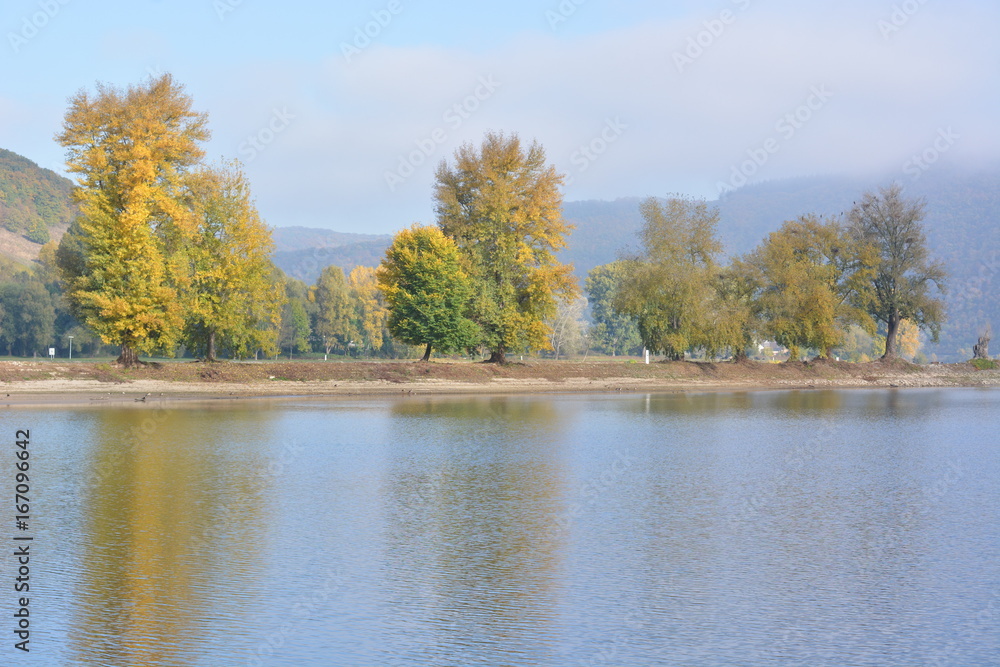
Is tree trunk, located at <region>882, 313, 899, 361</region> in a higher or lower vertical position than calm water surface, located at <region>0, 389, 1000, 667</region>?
higher

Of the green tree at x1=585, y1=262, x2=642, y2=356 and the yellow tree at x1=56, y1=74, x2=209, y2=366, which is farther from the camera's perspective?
the green tree at x1=585, y1=262, x2=642, y2=356

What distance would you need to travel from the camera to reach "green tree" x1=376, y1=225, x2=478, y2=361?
240 feet

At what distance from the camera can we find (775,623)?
45.0 feet

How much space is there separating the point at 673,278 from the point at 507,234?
51.6 feet

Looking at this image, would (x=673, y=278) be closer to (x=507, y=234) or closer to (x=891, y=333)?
(x=507, y=234)

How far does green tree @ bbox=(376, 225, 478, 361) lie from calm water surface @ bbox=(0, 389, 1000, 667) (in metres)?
35.5

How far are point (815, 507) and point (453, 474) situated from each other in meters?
10.6

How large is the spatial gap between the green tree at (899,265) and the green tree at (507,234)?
36689 millimetres

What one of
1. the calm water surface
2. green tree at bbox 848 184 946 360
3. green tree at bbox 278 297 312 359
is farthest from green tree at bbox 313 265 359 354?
the calm water surface

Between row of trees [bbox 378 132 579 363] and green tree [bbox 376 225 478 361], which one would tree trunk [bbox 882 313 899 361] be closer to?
row of trees [bbox 378 132 579 363]

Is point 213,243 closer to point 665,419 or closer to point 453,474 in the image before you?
point 665,419

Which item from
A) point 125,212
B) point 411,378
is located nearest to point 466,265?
point 411,378

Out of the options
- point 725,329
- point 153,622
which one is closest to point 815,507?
point 153,622

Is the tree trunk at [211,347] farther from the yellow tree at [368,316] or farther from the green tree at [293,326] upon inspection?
the yellow tree at [368,316]
